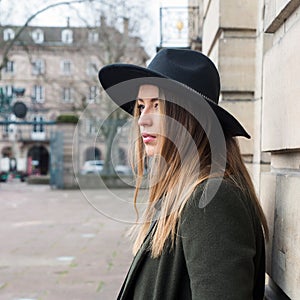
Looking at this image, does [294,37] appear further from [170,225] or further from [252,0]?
[252,0]

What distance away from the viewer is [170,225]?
136 cm

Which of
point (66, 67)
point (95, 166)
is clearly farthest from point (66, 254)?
point (66, 67)

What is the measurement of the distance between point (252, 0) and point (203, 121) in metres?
1.69

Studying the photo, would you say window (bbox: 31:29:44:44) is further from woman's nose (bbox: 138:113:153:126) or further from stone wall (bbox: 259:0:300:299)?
woman's nose (bbox: 138:113:153:126)

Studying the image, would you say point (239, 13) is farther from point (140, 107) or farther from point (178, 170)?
point (178, 170)

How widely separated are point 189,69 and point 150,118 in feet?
0.62

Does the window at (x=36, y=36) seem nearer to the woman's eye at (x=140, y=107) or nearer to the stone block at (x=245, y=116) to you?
the stone block at (x=245, y=116)

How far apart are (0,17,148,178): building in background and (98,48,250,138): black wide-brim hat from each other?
18.6 inches

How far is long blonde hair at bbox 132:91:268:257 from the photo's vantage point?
4.54 ft

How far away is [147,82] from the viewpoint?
5.04ft

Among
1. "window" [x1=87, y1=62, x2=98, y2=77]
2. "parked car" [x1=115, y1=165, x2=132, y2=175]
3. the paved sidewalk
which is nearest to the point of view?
"parked car" [x1=115, y1=165, x2=132, y2=175]

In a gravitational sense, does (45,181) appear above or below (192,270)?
below

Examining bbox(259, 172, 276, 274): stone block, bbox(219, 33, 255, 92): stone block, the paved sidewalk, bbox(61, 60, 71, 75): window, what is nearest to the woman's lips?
the paved sidewalk

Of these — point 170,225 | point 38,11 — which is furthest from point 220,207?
point 38,11
